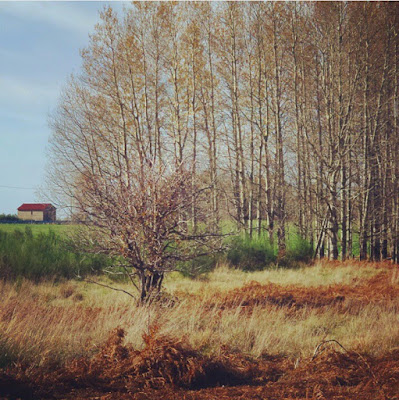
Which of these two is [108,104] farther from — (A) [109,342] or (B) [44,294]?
(A) [109,342]

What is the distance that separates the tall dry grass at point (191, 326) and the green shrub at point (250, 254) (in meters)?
4.79

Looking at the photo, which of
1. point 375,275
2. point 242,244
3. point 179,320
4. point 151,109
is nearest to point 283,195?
point 242,244

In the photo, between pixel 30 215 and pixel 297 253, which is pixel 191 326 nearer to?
pixel 297 253

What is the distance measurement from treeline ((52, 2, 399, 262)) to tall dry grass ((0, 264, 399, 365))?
6.98 meters

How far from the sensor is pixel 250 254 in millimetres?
15398

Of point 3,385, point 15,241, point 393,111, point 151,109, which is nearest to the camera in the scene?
point 3,385

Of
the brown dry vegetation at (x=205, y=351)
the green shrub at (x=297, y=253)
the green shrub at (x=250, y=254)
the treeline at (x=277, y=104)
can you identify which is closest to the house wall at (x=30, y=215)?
the treeline at (x=277, y=104)

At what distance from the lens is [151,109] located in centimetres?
1888

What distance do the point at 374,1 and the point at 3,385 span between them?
16.9 metres

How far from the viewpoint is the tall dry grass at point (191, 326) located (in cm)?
568

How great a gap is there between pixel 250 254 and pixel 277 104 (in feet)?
17.5

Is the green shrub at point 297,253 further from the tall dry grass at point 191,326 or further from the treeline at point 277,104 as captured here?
the tall dry grass at point 191,326

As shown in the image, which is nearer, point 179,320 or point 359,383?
point 359,383

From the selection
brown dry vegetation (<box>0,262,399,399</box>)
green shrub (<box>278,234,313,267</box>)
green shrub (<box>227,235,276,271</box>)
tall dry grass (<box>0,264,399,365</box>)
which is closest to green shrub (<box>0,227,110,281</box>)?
tall dry grass (<box>0,264,399,365</box>)
